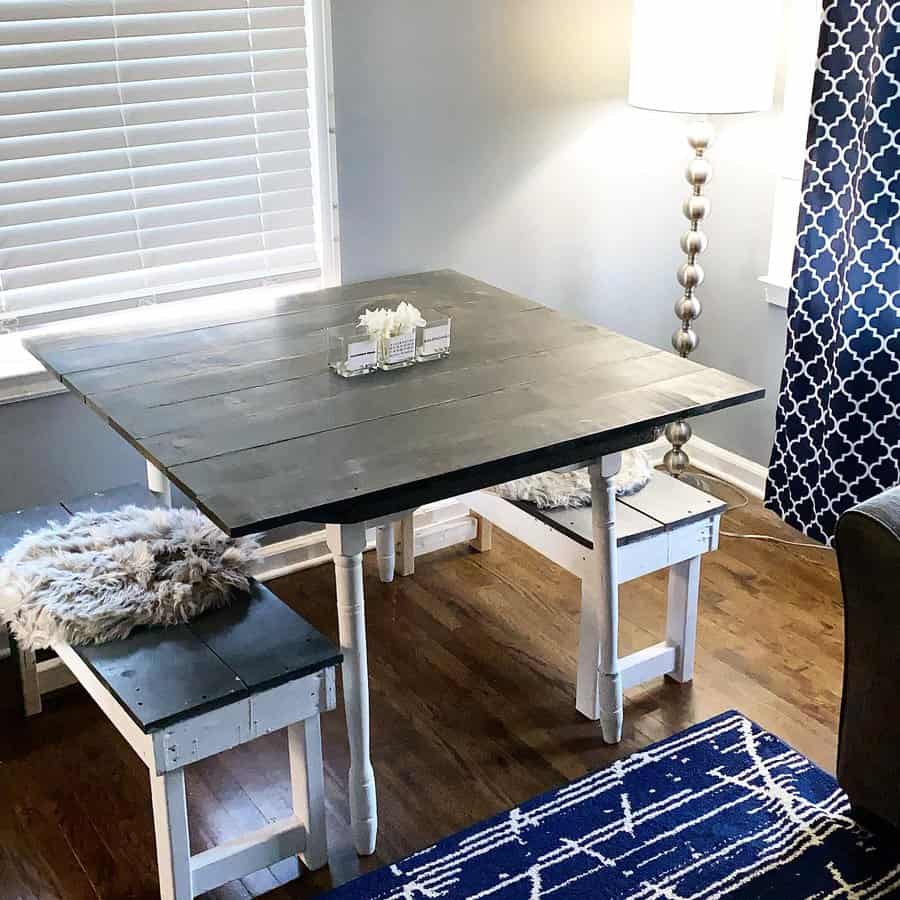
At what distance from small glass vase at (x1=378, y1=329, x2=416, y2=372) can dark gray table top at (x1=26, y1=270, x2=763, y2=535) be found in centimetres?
4

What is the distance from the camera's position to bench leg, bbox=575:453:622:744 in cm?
246

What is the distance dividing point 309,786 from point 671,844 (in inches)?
27.1

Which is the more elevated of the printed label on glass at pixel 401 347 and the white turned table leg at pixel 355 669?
the printed label on glass at pixel 401 347

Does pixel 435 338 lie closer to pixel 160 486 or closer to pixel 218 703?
pixel 160 486

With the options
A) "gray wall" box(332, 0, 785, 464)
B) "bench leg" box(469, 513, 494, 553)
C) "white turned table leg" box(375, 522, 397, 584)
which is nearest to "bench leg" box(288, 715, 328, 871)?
"white turned table leg" box(375, 522, 397, 584)

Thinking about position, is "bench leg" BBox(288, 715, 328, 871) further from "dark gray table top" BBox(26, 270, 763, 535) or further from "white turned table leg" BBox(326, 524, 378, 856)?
"dark gray table top" BBox(26, 270, 763, 535)

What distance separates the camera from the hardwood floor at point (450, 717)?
2.35 m

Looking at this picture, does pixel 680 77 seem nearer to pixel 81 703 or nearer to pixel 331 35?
pixel 331 35

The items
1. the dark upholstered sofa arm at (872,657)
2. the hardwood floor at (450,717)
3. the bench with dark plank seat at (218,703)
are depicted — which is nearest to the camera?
the bench with dark plank seat at (218,703)

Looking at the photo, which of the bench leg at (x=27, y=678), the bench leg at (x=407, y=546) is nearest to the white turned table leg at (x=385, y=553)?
the bench leg at (x=407, y=546)

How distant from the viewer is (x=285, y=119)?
3.02 m

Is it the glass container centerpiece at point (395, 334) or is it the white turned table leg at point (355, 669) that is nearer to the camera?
the white turned table leg at point (355, 669)

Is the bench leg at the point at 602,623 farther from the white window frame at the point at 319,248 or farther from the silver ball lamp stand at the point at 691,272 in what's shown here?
the white window frame at the point at 319,248

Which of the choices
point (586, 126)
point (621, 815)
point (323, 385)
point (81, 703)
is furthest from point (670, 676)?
point (586, 126)
